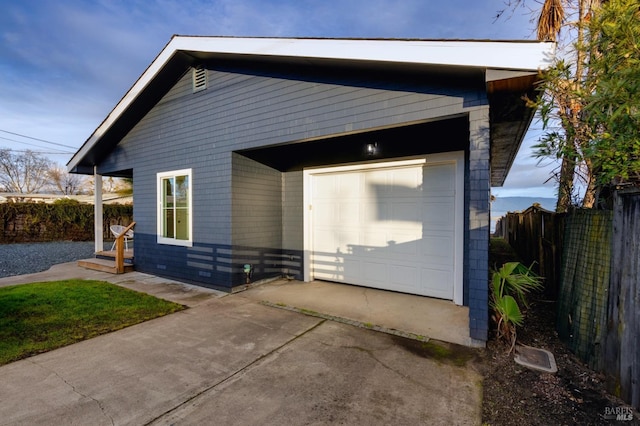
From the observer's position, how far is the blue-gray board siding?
3199 millimetres

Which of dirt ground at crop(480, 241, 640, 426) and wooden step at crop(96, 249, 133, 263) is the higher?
wooden step at crop(96, 249, 133, 263)

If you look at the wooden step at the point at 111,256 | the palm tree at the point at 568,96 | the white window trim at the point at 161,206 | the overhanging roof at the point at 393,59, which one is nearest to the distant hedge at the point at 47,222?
the wooden step at the point at 111,256

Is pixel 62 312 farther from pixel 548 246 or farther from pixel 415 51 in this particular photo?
pixel 548 246

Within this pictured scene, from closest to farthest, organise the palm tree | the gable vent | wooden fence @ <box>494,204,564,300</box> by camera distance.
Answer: the palm tree < wooden fence @ <box>494,204,564,300</box> < the gable vent

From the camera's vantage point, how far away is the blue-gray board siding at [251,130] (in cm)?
320

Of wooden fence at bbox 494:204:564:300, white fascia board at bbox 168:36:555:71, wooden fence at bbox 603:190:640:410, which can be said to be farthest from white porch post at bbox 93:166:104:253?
wooden fence at bbox 603:190:640:410

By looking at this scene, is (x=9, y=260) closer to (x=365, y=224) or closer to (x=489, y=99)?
(x=365, y=224)

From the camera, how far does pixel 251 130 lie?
5004 millimetres

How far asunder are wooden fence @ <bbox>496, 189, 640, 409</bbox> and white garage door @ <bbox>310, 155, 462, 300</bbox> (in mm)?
1408

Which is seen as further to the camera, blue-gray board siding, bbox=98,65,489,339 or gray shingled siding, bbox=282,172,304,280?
gray shingled siding, bbox=282,172,304,280

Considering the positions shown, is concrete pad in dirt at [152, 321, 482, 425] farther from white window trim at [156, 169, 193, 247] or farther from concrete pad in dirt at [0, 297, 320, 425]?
white window trim at [156, 169, 193, 247]

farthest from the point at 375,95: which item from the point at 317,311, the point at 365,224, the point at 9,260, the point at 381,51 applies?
the point at 9,260

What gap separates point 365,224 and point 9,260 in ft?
34.5

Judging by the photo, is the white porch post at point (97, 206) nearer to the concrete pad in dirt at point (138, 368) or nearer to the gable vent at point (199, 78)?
the gable vent at point (199, 78)
